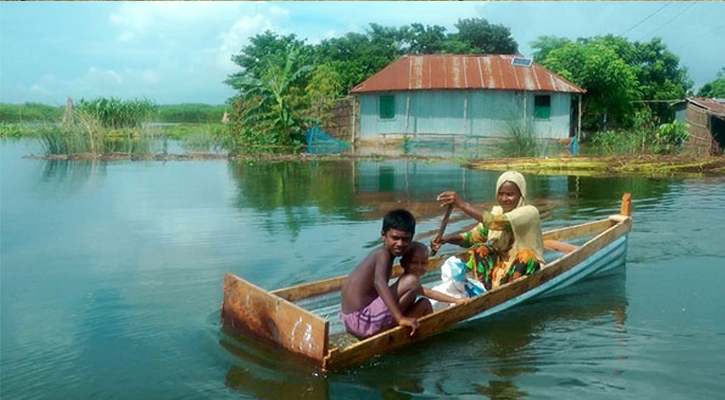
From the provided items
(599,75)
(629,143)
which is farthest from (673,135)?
(599,75)

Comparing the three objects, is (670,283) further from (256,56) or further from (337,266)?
(256,56)

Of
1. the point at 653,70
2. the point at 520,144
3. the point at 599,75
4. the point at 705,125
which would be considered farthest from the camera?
the point at 653,70

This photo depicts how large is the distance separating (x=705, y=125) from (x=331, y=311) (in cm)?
2465

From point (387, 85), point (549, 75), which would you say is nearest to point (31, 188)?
point (387, 85)

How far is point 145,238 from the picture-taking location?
422 inches

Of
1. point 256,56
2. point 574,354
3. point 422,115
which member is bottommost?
point 574,354

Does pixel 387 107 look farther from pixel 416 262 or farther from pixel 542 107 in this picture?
pixel 416 262

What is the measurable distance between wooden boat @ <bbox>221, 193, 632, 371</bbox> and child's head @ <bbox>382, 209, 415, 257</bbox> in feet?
2.02

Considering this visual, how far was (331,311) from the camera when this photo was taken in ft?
21.6

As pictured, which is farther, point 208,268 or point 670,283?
point 208,268

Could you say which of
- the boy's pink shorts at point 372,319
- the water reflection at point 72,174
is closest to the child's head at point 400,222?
the boy's pink shorts at point 372,319

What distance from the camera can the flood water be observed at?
5453mm

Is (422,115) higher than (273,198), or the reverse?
(422,115)

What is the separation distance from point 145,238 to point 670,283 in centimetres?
705
